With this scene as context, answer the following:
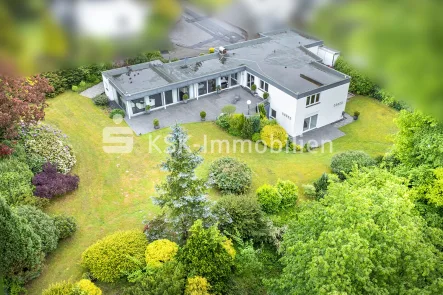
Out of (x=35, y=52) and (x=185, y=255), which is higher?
(x=35, y=52)

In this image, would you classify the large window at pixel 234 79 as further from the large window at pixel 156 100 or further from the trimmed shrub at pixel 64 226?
the trimmed shrub at pixel 64 226

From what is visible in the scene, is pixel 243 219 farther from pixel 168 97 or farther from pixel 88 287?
pixel 168 97

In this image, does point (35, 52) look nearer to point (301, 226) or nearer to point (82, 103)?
point (301, 226)

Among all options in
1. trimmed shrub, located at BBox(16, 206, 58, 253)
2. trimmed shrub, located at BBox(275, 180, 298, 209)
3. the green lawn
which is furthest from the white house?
trimmed shrub, located at BBox(16, 206, 58, 253)

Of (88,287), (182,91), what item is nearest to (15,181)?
(88,287)


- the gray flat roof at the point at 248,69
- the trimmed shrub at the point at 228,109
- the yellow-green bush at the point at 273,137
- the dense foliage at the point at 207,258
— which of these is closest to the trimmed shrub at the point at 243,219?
the dense foliage at the point at 207,258

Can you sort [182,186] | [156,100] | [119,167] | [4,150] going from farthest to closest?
[156,100], [119,167], [4,150], [182,186]

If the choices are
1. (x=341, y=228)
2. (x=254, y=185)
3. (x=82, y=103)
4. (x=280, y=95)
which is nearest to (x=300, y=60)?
(x=280, y=95)

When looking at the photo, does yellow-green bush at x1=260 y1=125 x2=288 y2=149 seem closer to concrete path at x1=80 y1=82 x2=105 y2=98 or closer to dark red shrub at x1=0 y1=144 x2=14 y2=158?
concrete path at x1=80 y1=82 x2=105 y2=98
